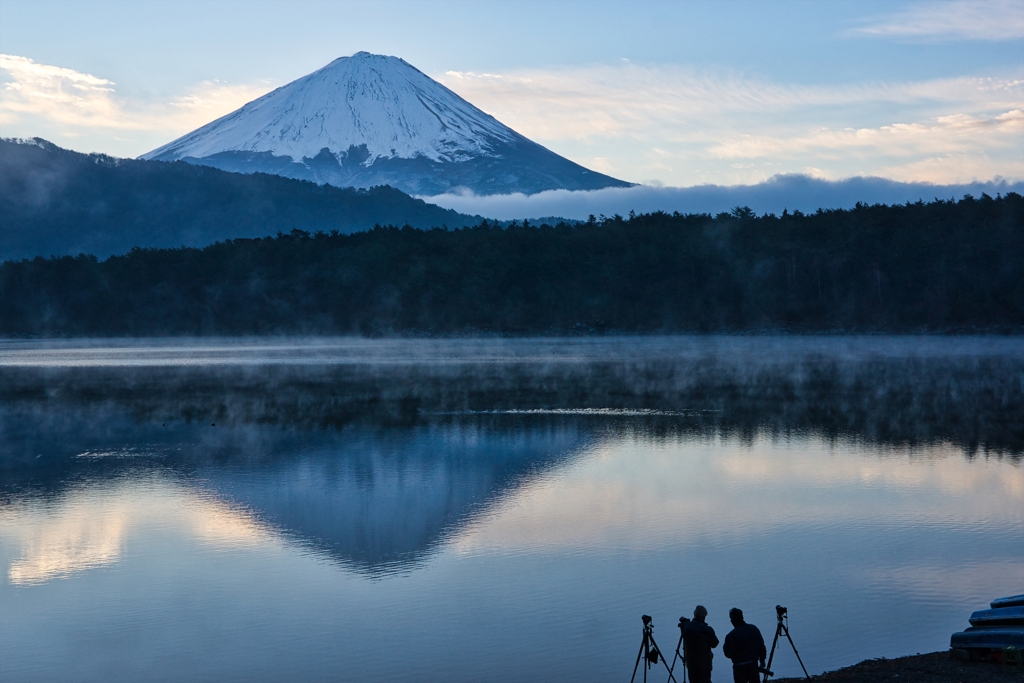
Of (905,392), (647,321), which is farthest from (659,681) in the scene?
(647,321)

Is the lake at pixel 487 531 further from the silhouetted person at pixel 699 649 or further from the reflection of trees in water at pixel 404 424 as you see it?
the silhouetted person at pixel 699 649

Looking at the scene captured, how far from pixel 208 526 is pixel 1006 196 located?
16162cm

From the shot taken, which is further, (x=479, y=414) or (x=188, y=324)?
(x=188, y=324)

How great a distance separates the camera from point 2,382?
71.8 m

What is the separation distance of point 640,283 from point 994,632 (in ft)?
512

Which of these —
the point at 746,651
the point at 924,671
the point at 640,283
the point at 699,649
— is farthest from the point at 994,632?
the point at 640,283

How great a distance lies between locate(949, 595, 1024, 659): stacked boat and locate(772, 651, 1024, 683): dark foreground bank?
0.60 ft

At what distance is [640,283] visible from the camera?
167750 millimetres

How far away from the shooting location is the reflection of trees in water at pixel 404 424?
28000 millimetres

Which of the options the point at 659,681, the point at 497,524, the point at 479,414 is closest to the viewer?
the point at 659,681

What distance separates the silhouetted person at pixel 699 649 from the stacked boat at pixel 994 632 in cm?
376

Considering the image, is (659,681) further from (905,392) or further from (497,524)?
(905,392)

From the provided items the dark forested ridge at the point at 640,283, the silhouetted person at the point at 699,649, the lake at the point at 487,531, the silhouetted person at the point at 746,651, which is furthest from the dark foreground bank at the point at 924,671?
the dark forested ridge at the point at 640,283

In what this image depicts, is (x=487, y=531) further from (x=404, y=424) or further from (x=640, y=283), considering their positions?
(x=640, y=283)
